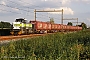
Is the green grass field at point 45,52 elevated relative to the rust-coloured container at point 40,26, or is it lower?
lower

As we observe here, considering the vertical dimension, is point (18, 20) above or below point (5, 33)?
above

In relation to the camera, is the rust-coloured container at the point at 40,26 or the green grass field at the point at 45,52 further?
the rust-coloured container at the point at 40,26

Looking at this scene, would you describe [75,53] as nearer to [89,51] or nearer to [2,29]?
[89,51]

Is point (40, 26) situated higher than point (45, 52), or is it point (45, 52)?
point (40, 26)

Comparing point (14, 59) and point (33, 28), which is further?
point (33, 28)

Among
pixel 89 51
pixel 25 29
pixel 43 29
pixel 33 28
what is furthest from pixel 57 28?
pixel 89 51

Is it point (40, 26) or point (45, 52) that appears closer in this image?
point (45, 52)

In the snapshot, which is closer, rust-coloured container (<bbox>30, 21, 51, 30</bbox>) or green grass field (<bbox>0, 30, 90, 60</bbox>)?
green grass field (<bbox>0, 30, 90, 60</bbox>)

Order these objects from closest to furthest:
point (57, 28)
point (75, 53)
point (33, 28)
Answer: point (75, 53)
point (33, 28)
point (57, 28)

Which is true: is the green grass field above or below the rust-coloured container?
below

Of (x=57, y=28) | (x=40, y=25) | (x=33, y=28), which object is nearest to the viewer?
(x=33, y=28)

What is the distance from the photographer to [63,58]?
734 cm

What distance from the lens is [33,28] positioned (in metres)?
42.0

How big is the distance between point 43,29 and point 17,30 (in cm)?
1280
